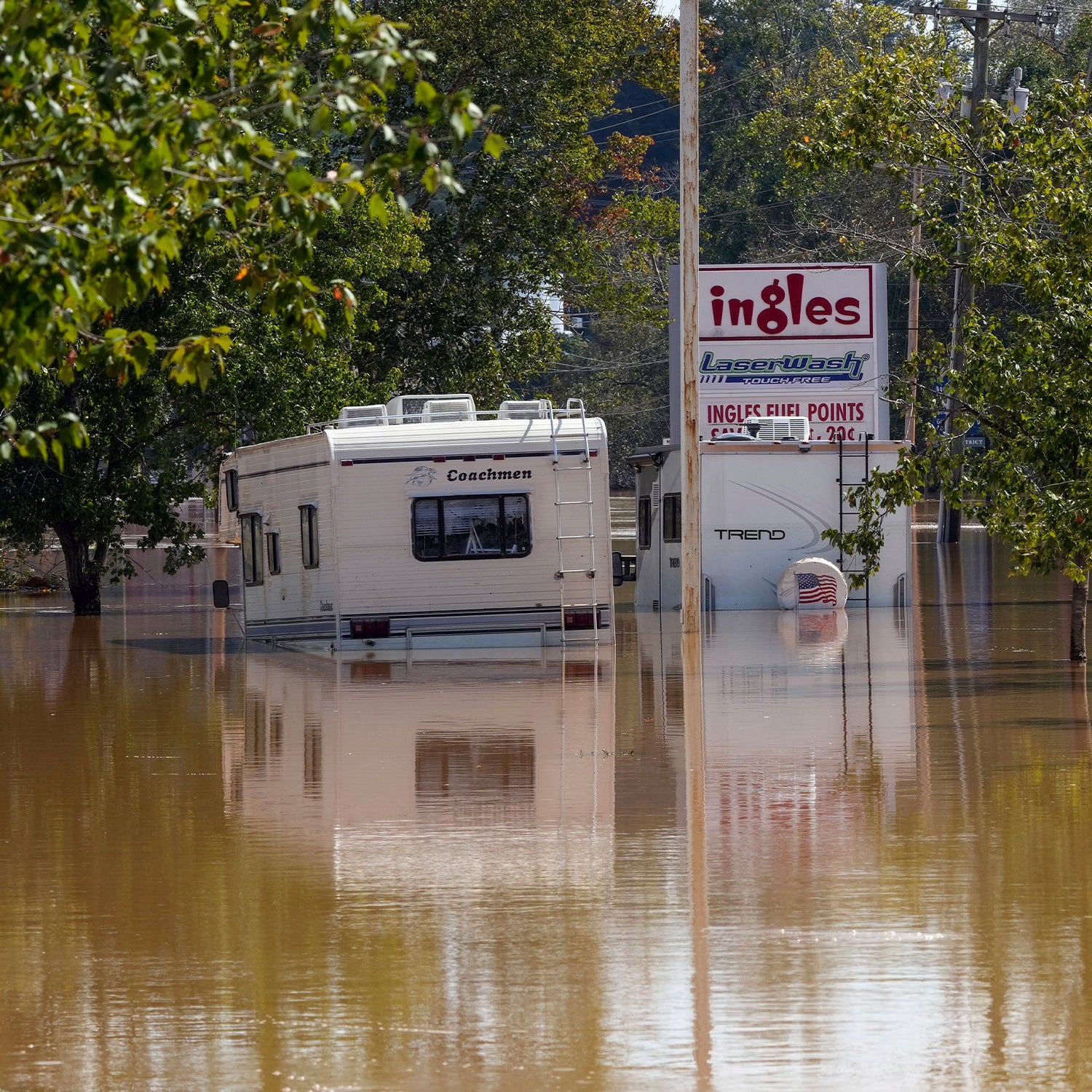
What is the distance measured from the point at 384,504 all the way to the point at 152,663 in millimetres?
3114

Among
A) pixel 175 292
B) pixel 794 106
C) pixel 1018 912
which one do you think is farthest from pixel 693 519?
pixel 794 106

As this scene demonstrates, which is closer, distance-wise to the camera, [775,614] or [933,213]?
[933,213]

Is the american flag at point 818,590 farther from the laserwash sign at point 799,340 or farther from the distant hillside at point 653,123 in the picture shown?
the distant hillside at point 653,123

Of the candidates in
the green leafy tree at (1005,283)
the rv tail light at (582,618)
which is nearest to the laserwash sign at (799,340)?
the rv tail light at (582,618)

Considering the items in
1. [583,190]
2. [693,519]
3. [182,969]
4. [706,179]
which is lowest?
[182,969]

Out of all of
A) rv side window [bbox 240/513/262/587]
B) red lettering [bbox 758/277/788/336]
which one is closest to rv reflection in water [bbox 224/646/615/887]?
rv side window [bbox 240/513/262/587]

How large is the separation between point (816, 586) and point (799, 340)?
5275 millimetres

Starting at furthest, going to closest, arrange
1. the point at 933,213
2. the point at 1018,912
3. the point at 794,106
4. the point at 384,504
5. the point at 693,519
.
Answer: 1. the point at 794,106
2. the point at 693,519
3. the point at 384,504
4. the point at 933,213
5. the point at 1018,912

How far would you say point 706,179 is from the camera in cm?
8169

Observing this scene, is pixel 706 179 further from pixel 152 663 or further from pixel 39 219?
pixel 39 219

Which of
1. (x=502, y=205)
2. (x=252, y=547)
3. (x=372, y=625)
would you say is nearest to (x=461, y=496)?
(x=372, y=625)

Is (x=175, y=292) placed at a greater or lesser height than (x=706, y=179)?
lesser

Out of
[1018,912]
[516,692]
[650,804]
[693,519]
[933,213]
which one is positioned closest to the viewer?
[1018,912]

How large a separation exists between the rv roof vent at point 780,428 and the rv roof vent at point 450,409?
25.6 ft
